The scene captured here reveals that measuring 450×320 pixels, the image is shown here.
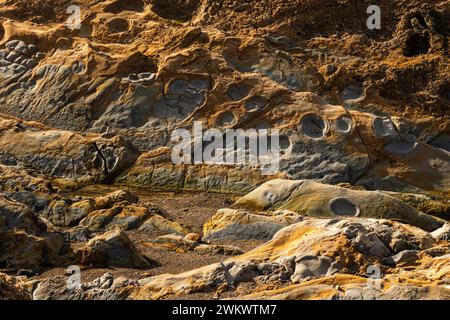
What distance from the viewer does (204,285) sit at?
10.3 metres

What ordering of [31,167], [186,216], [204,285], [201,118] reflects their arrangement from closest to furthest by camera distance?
[204,285], [186,216], [31,167], [201,118]

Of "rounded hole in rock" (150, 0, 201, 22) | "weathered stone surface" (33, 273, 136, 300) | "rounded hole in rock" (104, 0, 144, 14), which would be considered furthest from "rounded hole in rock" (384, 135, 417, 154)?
"weathered stone surface" (33, 273, 136, 300)

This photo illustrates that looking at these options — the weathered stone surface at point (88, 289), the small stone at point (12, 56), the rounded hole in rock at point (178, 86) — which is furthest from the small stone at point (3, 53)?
the weathered stone surface at point (88, 289)

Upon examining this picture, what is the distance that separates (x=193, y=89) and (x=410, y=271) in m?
10.9

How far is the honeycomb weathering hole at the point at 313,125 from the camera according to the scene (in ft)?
63.9

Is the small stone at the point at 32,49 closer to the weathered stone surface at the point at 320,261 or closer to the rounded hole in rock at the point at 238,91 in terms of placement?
the rounded hole in rock at the point at 238,91

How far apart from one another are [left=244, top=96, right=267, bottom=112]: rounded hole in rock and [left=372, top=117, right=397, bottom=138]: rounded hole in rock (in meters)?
2.60

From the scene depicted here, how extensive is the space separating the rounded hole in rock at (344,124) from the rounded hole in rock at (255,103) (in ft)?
5.86

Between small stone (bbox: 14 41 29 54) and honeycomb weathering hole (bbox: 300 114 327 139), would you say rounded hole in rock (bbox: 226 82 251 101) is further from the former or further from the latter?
small stone (bbox: 14 41 29 54)

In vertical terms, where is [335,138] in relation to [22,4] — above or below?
below

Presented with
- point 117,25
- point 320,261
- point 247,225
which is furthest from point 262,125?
point 320,261

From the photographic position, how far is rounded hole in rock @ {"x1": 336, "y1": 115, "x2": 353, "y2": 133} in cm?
1947

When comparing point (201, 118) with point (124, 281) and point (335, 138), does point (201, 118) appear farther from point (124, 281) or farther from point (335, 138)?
point (124, 281)

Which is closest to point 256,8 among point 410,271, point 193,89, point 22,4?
point 193,89
